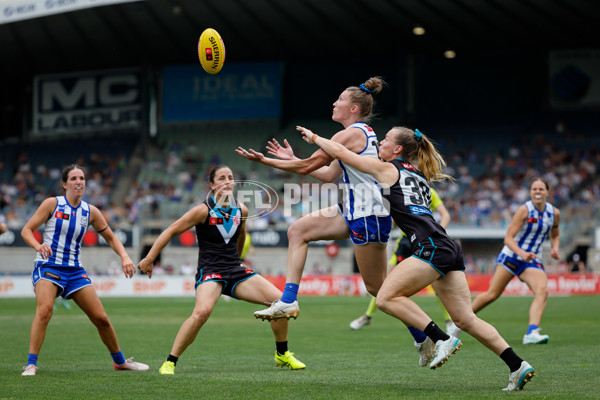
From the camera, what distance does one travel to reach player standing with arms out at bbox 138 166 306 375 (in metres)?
8.41

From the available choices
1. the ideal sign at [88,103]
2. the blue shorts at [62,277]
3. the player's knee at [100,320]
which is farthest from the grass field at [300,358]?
the ideal sign at [88,103]

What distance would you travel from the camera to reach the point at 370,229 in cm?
760

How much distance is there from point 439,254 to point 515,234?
5268 mm

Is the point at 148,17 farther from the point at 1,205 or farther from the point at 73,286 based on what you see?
the point at 73,286

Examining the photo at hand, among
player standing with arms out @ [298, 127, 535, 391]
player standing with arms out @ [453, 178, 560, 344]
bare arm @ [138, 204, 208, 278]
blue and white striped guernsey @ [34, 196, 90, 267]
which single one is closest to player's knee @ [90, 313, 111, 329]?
blue and white striped guernsey @ [34, 196, 90, 267]

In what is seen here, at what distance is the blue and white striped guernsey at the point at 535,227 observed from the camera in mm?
11828

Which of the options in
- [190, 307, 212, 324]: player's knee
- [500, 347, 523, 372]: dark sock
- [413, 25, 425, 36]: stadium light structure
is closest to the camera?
[500, 347, 523, 372]: dark sock

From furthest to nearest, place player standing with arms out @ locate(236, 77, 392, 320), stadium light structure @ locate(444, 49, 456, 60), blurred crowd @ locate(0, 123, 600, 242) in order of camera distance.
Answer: stadium light structure @ locate(444, 49, 456, 60) < blurred crowd @ locate(0, 123, 600, 242) < player standing with arms out @ locate(236, 77, 392, 320)

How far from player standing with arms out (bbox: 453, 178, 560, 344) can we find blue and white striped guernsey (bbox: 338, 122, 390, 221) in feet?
14.7

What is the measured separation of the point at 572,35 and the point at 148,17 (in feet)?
70.7

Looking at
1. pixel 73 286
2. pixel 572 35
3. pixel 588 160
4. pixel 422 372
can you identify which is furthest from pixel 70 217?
pixel 572 35

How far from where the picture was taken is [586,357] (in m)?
9.45

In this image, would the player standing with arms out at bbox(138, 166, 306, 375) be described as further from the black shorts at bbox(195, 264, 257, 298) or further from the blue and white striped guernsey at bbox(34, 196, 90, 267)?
the blue and white striped guernsey at bbox(34, 196, 90, 267)

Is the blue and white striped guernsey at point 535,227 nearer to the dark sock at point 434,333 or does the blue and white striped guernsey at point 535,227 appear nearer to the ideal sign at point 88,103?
the dark sock at point 434,333
